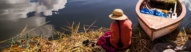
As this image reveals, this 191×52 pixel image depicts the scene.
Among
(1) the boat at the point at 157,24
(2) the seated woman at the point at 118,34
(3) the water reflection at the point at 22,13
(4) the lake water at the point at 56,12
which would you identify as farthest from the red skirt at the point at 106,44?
(4) the lake water at the point at 56,12

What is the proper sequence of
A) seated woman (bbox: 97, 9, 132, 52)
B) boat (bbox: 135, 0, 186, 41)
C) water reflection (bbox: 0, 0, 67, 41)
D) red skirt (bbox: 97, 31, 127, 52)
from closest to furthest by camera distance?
1. seated woman (bbox: 97, 9, 132, 52)
2. red skirt (bbox: 97, 31, 127, 52)
3. boat (bbox: 135, 0, 186, 41)
4. water reflection (bbox: 0, 0, 67, 41)

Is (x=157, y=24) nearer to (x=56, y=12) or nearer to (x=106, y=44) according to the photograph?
(x=106, y=44)

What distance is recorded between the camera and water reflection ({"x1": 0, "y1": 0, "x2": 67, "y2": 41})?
9136 millimetres

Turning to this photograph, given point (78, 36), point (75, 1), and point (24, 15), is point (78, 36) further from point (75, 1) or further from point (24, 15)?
point (75, 1)

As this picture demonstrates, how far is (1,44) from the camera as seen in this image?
760cm

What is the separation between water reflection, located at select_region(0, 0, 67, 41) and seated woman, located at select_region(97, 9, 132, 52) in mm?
2725

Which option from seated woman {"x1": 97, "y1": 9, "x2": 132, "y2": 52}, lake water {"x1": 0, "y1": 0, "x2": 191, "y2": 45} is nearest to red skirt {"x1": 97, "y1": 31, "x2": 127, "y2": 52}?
seated woman {"x1": 97, "y1": 9, "x2": 132, "y2": 52}

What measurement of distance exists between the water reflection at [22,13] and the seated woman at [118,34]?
2725 mm

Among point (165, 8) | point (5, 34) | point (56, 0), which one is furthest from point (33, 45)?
point (56, 0)

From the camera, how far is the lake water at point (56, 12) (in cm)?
968

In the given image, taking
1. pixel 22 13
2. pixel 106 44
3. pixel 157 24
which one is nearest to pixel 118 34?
pixel 106 44

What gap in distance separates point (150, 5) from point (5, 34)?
17.8ft

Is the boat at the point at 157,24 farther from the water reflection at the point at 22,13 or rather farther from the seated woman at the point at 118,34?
the water reflection at the point at 22,13

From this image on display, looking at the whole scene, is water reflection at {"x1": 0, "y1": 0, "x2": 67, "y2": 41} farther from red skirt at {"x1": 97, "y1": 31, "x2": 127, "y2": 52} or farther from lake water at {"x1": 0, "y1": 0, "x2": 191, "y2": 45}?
red skirt at {"x1": 97, "y1": 31, "x2": 127, "y2": 52}
